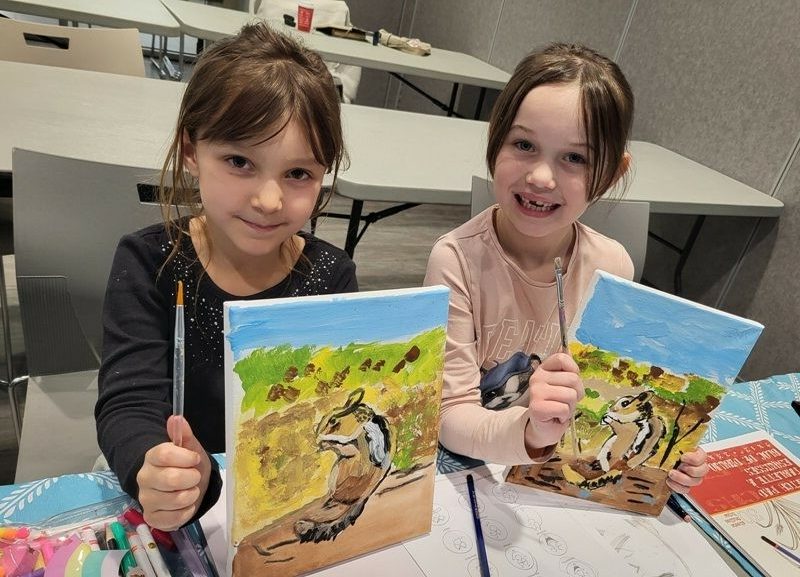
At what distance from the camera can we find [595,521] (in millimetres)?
665

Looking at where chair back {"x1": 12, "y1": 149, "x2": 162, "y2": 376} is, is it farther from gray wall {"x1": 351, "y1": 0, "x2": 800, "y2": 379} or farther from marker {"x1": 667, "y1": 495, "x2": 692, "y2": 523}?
gray wall {"x1": 351, "y1": 0, "x2": 800, "y2": 379}

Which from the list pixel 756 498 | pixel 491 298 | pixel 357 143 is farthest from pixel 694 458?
pixel 357 143

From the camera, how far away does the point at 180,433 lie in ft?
1.47

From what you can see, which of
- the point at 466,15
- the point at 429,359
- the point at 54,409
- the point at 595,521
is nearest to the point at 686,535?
the point at 595,521

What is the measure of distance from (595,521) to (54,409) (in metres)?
0.85

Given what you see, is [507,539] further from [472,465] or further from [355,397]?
[355,397]

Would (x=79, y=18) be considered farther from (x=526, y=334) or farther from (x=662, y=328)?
(x=662, y=328)

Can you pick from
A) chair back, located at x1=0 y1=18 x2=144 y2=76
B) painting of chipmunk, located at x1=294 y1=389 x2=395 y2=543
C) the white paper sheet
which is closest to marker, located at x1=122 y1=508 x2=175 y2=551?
painting of chipmunk, located at x1=294 y1=389 x2=395 y2=543

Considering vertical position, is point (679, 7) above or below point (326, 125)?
above

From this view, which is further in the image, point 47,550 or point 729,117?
point 729,117

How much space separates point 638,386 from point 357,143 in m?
1.17

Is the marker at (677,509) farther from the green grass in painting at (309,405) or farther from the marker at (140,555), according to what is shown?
the marker at (140,555)

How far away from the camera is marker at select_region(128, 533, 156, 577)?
46 cm

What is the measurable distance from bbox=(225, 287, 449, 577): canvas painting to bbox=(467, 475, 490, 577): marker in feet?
0.19
